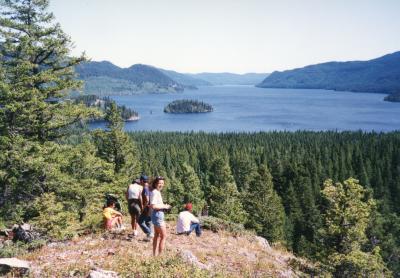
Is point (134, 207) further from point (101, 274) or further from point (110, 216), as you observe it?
point (101, 274)

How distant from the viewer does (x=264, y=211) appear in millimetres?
53219

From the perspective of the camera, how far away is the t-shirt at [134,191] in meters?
17.8

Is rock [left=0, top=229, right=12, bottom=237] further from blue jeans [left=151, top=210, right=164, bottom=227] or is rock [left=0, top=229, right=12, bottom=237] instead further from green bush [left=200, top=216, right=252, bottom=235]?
green bush [left=200, top=216, right=252, bottom=235]

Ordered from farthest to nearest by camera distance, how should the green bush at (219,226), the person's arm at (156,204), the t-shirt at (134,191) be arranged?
the green bush at (219,226)
the t-shirt at (134,191)
the person's arm at (156,204)

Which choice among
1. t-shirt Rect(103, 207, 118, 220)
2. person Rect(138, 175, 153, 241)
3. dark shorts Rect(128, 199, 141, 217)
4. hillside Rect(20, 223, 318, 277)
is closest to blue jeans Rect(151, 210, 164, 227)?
hillside Rect(20, 223, 318, 277)

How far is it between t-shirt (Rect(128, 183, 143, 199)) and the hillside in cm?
210

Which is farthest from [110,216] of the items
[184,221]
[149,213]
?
[184,221]

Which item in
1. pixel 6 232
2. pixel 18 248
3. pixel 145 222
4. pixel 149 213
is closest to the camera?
pixel 18 248

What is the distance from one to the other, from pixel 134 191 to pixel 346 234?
60.6 feet

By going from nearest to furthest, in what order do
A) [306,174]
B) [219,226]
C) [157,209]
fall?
[157,209] < [219,226] < [306,174]

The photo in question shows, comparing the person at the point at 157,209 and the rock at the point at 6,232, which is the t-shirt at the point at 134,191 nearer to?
the person at the point at 157,209

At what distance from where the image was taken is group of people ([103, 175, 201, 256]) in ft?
48.4

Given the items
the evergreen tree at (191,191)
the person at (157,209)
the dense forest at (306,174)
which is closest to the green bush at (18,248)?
the person at (157,209)

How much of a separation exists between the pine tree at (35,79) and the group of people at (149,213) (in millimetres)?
6222
